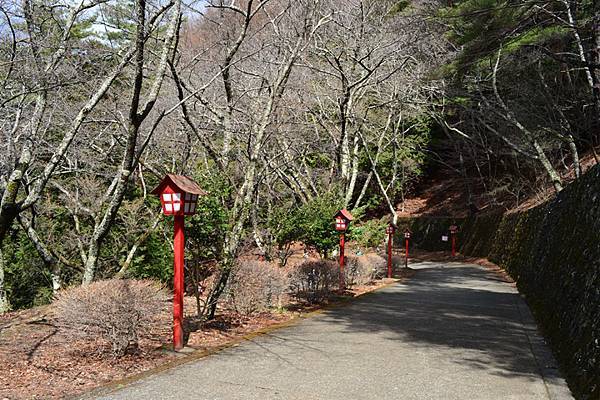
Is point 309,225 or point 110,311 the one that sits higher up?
point 309,225

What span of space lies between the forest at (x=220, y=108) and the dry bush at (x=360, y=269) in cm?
88

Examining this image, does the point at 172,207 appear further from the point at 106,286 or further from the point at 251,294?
the point at 251,294

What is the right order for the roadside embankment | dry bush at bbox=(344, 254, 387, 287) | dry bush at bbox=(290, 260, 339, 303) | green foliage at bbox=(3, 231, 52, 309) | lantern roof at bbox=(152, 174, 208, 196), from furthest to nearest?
green foliage at bbox=(3, 231, 52, 309), dry bush at bbox=(344, 254, 387, 287), dry bush at bbox=(290, 260, 339, 303), lantern roof at bbox=(152, 174, 208, 196), the roadside embankment

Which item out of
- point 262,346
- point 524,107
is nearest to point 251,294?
point 262,346

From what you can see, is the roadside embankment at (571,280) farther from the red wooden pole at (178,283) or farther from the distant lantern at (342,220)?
the red wooden pole at (178,283)

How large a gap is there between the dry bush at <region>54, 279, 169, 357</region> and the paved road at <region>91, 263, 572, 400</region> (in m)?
0.73

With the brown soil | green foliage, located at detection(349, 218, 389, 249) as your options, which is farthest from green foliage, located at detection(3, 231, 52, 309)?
green foliage, located at detection(349, 218, 389, 249)

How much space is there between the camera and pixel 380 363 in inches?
237

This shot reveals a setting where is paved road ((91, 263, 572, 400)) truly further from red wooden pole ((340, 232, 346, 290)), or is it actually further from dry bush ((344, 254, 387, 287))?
dry bush ((344, 254, 387, 287))

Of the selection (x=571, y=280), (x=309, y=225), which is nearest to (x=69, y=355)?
(x=571, y=280)

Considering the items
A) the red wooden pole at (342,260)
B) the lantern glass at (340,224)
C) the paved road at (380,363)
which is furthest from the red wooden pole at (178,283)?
the red wooden pole at (342,260)

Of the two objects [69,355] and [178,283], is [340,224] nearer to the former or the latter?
[178,283]

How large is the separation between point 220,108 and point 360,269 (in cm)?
635

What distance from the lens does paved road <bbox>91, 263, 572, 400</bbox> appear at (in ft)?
16.2
